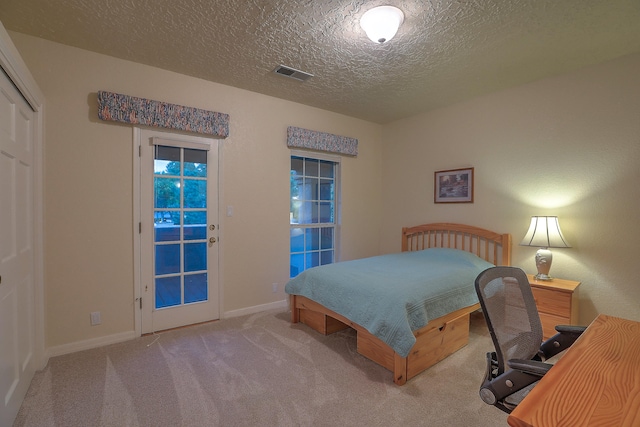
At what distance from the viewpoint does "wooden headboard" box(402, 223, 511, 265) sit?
323cm

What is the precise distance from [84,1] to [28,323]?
2.24m

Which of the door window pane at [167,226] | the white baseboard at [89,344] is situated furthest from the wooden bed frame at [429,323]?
the white baseboard at [89,344]

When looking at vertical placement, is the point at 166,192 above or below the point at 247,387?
above

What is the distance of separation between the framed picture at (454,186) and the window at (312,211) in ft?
4.56

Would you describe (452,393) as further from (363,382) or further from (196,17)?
(196,17)

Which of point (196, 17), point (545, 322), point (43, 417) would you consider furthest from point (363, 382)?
point (196, 17)

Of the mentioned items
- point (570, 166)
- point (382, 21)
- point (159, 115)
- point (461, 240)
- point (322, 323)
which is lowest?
point (322, 323)

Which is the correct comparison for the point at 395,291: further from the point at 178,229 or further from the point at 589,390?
the point at 178,229

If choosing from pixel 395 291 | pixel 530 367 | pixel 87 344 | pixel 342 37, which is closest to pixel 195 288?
pixel 87 344

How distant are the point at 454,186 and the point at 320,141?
1830 mm

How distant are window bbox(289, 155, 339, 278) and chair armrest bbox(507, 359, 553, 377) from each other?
2.92 m

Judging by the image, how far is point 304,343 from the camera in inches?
103

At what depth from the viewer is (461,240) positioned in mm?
3600

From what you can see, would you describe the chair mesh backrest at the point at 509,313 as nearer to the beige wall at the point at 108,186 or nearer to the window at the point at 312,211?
the beige wall at the point at 108,186
